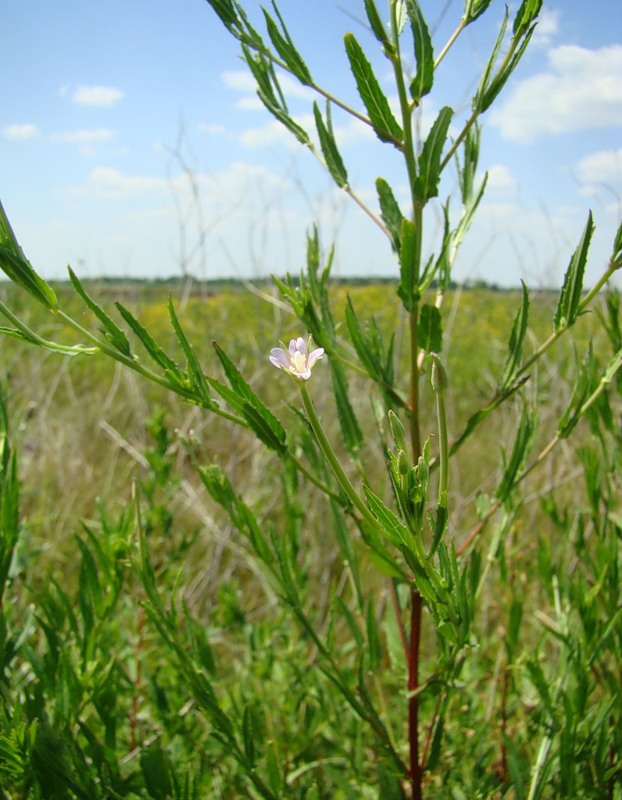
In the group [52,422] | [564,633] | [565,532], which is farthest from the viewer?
[52,422]

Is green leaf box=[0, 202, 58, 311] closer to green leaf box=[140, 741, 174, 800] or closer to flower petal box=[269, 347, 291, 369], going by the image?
flower petal box=[269, 347, 291, 369]

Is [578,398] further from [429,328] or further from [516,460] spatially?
[429,328]

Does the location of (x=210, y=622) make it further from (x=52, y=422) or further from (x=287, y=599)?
(x=52, y=422)

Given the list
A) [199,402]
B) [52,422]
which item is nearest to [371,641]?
[199,402]

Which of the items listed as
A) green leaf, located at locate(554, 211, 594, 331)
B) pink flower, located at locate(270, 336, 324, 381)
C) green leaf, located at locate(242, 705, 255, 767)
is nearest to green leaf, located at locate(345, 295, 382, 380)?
green leaf, located at locate(554, 211, 594, 331)

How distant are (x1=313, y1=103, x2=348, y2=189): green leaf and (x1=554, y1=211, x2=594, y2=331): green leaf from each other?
0.34 metres

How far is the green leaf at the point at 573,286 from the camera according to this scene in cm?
79

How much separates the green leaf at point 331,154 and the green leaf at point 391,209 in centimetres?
7

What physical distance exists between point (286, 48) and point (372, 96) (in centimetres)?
14

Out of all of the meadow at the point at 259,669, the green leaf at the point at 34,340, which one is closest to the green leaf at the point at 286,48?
the meadow at the point at 259,669

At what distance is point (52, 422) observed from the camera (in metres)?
3.78

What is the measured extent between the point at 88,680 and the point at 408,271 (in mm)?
719

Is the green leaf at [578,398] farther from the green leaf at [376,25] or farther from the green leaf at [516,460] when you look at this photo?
the green leaf at [376,25]

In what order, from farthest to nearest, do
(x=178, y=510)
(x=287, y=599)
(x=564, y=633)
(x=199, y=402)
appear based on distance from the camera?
(x=178, y=510)
(x=564, y=633)
(x=287, y=599)
(x=199, y=402)
